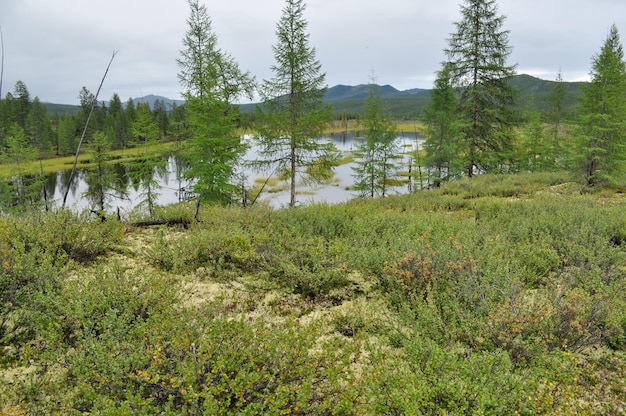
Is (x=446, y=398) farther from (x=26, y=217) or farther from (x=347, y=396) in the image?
(x=26, y=217)

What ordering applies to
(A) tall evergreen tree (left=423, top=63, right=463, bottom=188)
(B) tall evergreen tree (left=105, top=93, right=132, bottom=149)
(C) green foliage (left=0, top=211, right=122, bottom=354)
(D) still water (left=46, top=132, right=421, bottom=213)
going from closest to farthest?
(C) green foliage (left=0, top=211, right=122, bottom=354) → (A) tall evergreen tree (left=423, top=63, right=463, bottom=188) → (D) still water (left=46, top=132, right=421, bottom=213) → (B) tall evergreen tree (left=105, top=93, right=132, bottom=149)

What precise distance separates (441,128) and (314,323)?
24.1m

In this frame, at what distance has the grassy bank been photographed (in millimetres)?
2389

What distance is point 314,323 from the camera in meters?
3.27

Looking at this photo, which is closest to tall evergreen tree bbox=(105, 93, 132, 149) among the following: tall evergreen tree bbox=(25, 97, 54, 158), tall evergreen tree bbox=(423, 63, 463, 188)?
tall evergreen tree bbox=(25, 97, 54, 158)

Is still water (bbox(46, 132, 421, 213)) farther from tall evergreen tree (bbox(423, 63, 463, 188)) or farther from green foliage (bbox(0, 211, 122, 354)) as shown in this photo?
green foliage (bbox(0, 211, 122, 354))

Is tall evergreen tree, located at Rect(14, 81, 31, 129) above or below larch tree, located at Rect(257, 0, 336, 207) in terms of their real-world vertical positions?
above

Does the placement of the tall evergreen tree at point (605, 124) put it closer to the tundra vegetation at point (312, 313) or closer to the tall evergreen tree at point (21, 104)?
the tundra vegetation at point (312, 313)

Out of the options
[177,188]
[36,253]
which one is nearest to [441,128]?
[36,253]

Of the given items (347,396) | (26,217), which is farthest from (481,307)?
(26,217)

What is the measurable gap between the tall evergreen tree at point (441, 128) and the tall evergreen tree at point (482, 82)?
4.58ft

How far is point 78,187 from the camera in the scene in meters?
41.2

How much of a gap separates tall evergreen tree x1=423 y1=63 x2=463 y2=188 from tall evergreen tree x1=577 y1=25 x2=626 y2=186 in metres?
7.86

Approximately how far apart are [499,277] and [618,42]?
20775 millimetres
